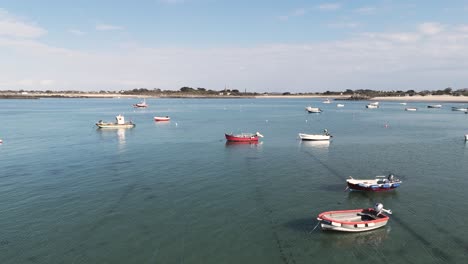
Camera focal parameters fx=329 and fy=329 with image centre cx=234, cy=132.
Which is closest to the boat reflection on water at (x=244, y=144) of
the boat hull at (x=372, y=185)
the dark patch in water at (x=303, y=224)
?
the boat hull at (x=372, y=185)

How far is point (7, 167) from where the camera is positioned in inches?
1734

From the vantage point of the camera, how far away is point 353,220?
26.3 meters

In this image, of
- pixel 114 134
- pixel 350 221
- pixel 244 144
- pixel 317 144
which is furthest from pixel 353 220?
pixel 114 134

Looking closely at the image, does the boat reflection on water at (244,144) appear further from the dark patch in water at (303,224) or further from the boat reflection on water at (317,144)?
the dark patch in water at (303,224)

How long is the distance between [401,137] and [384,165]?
31.7 m

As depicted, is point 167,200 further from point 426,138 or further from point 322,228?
point 426,138

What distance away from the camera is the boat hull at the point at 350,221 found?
82.5 ft

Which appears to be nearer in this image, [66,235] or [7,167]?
[66,235]

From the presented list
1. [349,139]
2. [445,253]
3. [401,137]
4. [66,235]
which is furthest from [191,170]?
[401,137]

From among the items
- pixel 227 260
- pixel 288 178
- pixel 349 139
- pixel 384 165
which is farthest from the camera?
pixel 349 139

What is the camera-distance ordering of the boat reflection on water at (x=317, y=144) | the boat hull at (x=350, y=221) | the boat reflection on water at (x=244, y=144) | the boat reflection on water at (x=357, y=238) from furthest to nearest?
1. the boat reflection on water at (x=244, y=144)
2. the boat reflection on water at (x=317, y=144)
3. the boat hull at (x=350, y=221)
4. the boat reflection on water at (x=357, y=238)

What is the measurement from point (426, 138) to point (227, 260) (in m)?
65.6

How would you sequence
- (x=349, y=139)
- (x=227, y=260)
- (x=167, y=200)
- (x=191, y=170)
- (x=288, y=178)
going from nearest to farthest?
1. (x=227, y=260)
2. (x=167, y=200)
3. (x=288, y=178)
4. (x=191, y=170)
5. (x=349, y=139)

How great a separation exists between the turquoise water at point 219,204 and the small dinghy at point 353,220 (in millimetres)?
678
